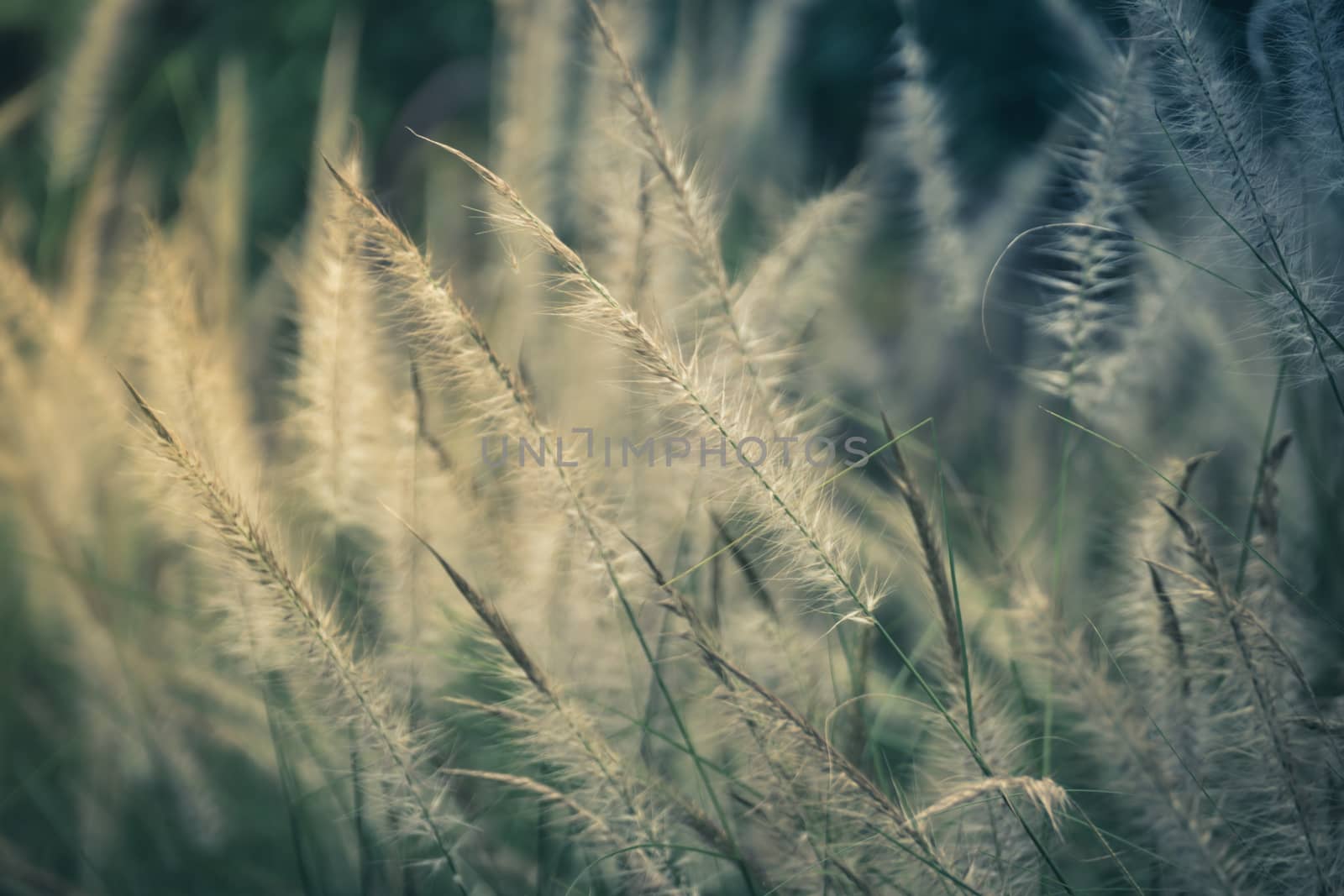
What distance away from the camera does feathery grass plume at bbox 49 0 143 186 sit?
0.94 m

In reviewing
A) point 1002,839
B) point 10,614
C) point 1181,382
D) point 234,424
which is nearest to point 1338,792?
point 1002,839

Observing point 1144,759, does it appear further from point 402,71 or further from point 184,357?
point 402,71

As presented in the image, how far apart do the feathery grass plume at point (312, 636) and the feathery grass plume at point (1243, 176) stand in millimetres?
489

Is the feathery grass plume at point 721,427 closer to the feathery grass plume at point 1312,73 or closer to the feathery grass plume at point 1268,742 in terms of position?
the feathery grass plume at point 1268,742

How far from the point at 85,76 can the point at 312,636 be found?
0.90 meters

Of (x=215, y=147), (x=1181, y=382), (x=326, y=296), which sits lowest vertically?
(x=1181, y=382)

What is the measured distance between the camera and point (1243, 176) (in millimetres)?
427

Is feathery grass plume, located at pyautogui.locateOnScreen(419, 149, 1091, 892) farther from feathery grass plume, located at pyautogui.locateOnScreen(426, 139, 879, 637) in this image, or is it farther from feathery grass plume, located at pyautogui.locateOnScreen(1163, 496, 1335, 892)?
feathery grass plume, located at pyautogui.locateOnScreen(1163, 496, 1335, 892)

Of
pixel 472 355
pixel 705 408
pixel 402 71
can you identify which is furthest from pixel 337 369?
pixel 402 71

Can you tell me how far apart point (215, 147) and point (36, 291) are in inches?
18.4

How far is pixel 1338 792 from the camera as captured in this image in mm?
464

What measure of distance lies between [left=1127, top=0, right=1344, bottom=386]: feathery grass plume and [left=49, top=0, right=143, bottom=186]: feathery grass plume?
1045mm

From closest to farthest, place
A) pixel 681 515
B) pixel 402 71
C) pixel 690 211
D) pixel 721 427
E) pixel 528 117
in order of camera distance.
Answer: pixel 721 427
pixel 690 211
pixel 681 515
pixel 528 117
pixel 402 71

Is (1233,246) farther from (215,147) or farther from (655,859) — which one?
(215,147)
